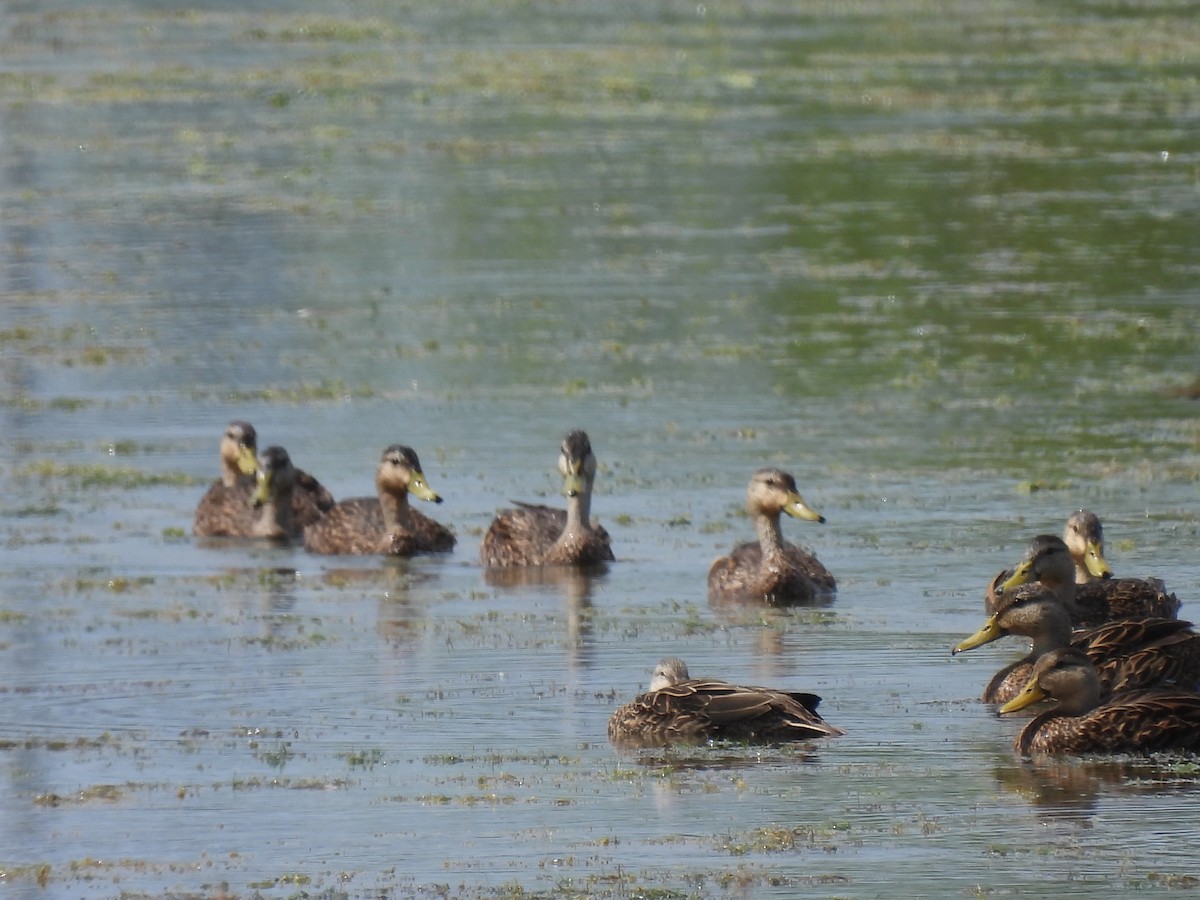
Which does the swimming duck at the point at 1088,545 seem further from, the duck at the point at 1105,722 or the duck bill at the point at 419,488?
the duck bill at the point at 419,488

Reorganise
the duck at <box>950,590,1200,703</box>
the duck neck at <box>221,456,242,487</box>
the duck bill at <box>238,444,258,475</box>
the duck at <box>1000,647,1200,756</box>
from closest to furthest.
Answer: the duck at <box>1000,647,1200,756</box>
the duck at <box>950,590,1200,703</box>
the duck bill at <box>238,444,258,475</box>
the duck neck at <box>221,456,242,487</box>

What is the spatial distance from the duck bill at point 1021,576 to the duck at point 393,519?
4.31 m

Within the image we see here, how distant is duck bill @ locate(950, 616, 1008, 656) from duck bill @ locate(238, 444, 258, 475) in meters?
6.11

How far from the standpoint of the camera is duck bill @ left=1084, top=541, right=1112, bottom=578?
508 inches

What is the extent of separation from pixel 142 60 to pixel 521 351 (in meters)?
24.3

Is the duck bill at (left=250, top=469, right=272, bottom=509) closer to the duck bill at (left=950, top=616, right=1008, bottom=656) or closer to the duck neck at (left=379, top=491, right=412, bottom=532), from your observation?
the duck neck at (left=379, top=491, right=412, bottom=532)

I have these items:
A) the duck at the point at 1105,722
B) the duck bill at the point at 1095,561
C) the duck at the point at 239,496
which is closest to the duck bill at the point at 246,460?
the duck at the point at 239,496

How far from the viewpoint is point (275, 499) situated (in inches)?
650

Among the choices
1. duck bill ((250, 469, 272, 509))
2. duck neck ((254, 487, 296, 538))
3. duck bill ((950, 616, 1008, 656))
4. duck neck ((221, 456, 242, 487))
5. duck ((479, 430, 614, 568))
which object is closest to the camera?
duck bill ((950, 616, 1008, 656))

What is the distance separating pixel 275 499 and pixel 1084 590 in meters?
5.63

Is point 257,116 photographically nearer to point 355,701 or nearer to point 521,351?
point 521,351

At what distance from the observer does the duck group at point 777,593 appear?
33.4 ft

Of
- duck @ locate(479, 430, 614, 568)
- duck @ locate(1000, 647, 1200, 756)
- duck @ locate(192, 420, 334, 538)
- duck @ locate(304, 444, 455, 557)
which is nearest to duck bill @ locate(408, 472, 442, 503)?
duck @ locate(304, 444, 455, 557)

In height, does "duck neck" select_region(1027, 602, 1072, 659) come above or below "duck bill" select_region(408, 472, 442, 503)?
below
